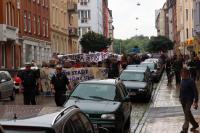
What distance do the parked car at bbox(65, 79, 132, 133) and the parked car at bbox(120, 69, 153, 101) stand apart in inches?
382

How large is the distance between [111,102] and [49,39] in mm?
49562

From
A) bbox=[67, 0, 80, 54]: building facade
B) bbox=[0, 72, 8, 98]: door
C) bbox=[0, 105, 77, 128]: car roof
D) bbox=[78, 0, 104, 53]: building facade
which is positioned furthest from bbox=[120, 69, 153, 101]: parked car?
bbox=[78, 0, 104, 53]: building facade

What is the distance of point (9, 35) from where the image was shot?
47.6 m

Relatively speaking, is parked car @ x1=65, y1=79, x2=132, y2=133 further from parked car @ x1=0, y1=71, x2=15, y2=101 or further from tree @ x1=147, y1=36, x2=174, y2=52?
tree @ x1=147, y1=36, x2=174, y2=52

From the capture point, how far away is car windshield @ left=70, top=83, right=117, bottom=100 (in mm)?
16047

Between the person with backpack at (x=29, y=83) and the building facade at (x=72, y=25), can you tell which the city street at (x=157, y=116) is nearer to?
the person with backpack at (x=29, y=83)

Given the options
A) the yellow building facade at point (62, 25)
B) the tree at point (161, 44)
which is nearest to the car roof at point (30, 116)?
the yellow building facade at point (62, 25)

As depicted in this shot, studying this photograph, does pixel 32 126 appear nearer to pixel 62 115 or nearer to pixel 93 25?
pixel 62 115

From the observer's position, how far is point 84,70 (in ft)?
107

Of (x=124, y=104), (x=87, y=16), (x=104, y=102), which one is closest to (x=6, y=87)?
(x=124, y=104)

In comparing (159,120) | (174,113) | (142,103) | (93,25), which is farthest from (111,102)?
(93,25)

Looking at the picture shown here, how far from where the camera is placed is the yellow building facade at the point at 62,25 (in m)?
68.0

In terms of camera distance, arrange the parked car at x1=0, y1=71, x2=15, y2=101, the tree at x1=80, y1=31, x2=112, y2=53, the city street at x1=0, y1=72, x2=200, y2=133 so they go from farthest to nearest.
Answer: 1. the tree at x1=80, y1=31, x2=112, y2=53
2. the parked car at x1=0, y1=71, x2=15, y2=101
3. the city street at x1=0, y1=72, x2=200, y2=133

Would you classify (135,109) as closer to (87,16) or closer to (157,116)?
(157,116)
